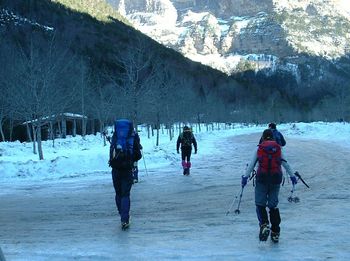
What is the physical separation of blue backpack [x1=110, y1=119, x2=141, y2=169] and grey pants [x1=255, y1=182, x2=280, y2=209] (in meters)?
2.35

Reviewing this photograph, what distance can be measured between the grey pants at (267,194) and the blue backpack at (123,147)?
2349mm

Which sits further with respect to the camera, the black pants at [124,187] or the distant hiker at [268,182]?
the black pants at [124,187]

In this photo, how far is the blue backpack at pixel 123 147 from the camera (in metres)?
8.55

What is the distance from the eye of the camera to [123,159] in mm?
8555

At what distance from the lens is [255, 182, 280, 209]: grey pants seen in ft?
24.3

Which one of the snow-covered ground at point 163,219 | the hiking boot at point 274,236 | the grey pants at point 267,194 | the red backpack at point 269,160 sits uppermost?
the red backpack at point 269,160

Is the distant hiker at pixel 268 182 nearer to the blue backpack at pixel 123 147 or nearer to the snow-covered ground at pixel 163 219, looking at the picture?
the snow-covered ground at pixel 163 219

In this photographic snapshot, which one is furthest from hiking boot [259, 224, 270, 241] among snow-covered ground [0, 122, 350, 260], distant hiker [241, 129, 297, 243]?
snow-covered ground [0, 122, 350, 260]

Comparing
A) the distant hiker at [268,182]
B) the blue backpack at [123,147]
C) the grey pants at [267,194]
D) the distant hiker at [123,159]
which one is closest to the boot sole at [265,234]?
the distant hiker at [268,182]

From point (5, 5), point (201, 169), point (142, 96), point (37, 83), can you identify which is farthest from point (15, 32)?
point (201, 169)

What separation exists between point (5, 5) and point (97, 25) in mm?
28574

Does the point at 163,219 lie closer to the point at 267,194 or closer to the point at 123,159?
the point at 123,159

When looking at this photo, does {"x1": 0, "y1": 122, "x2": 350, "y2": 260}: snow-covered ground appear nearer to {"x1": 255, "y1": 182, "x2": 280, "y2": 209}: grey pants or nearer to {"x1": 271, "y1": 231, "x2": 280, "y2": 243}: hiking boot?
{"x1": 271, "y1": 231, "x2": 280, "y2": 243}: hiking boot

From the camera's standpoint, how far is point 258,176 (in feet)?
24.3
